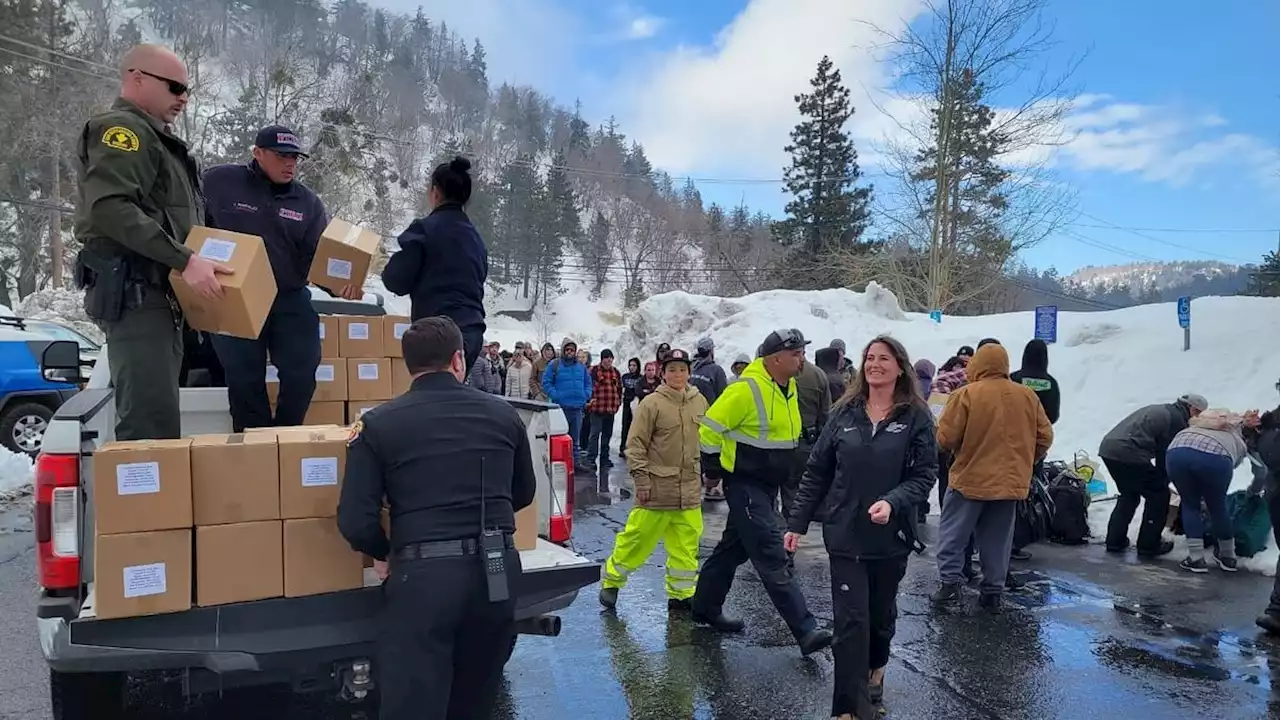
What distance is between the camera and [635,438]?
573 centimetres

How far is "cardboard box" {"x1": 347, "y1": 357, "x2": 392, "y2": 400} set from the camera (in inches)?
173

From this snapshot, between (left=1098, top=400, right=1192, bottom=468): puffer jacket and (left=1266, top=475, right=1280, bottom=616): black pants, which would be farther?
(left=1098, top=400, right=1192, bottom=468): puffer jacket

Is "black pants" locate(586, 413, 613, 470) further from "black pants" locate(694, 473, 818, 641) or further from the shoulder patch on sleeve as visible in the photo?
the shoulder patch on sleeve

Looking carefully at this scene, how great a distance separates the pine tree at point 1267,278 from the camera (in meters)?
26.1

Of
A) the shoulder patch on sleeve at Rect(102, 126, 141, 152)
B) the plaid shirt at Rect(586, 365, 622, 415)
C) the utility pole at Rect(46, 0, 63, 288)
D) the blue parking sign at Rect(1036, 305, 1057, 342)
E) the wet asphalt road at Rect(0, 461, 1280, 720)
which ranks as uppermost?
the utility pole at Rect(46, 0, 63, 288)

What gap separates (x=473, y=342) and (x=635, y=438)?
1.60 metres

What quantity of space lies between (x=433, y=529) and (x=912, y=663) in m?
3.50

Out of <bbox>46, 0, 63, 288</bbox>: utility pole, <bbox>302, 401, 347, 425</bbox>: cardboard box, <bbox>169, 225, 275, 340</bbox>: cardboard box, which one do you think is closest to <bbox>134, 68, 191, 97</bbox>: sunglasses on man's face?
<bbox>169, 225, 275, 340</bbox>: cardboard box

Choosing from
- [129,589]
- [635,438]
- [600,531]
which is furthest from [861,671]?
[600,531]

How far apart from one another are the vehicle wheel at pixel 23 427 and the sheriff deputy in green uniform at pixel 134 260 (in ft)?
32.4

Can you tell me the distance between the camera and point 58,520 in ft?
9.18

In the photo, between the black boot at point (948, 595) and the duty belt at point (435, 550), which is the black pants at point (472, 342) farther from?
the black boot at point (948, 595)

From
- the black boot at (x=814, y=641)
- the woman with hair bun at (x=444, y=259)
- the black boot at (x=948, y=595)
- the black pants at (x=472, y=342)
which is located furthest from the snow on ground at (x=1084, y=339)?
the woman with hair bun at (x=444, y=259)

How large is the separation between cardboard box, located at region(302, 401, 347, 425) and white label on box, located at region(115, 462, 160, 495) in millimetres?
1491
